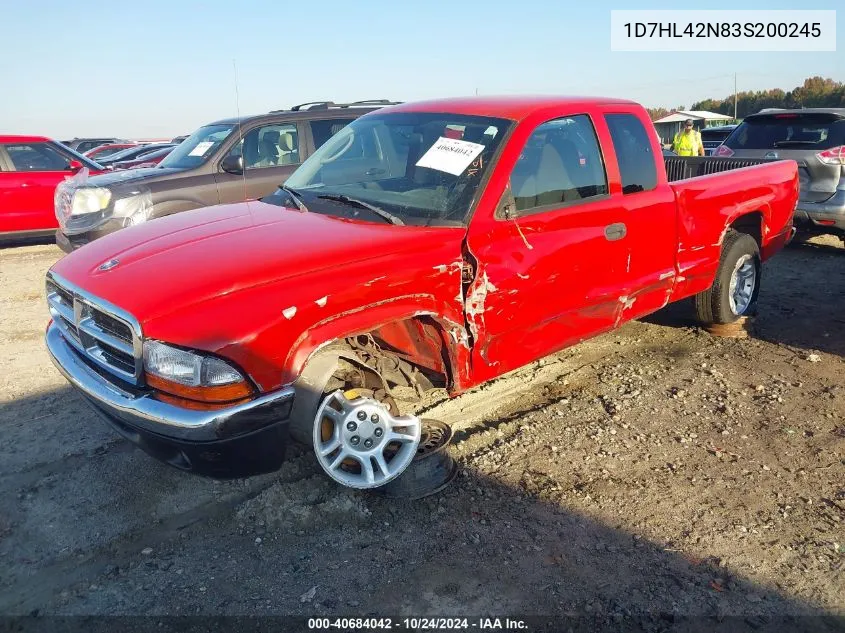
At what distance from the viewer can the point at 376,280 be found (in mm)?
2975

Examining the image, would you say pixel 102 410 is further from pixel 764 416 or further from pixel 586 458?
pixel 764 416

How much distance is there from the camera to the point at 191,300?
268 cm

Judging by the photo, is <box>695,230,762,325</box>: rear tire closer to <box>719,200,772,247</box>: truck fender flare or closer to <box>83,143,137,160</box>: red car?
<box>719,200,772,247</box>: truck fender flare

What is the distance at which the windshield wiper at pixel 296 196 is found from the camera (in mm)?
3832

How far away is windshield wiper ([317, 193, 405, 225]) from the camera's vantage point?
11.2ft

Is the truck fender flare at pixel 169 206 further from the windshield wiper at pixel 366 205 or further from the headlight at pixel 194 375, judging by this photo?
the headlight at pixel 194 375

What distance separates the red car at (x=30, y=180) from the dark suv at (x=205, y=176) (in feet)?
8.78

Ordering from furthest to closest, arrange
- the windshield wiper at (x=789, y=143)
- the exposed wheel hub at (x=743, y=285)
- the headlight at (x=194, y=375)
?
the windshield wiper at (x=789, y=143)
the exposed wheel hub at (x=743, y=285)
the headlight at (x=194, y=375)

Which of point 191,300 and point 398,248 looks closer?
point 191,300

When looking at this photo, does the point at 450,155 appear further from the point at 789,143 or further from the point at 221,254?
the point at 789,143

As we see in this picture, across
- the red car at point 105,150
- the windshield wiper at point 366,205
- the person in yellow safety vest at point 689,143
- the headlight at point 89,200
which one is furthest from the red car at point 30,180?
the red car at point 105,150

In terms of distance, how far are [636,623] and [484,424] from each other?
1676mm

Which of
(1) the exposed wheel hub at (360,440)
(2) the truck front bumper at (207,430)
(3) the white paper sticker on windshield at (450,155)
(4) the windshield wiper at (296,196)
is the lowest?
(1) the exposed wheel hub at (360,440)

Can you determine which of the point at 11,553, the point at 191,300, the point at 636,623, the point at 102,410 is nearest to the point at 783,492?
the point at 636,623
